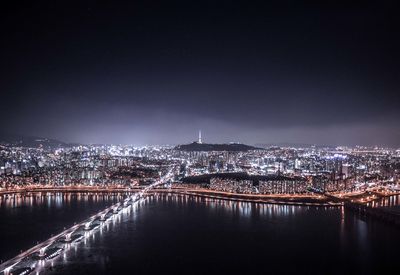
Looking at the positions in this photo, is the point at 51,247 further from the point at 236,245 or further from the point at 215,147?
the point at 215,147

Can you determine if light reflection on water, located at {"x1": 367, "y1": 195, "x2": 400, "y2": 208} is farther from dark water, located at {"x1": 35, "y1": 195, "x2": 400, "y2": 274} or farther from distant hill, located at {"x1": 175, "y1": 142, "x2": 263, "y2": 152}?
distant hill, located at {"x1": 175, "y1": 142, "x2": 263, "y2": 152}

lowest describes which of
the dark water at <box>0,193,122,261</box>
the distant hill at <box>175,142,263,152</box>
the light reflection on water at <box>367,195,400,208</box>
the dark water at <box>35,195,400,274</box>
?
the dark water at <box>35,195,400,274</box>

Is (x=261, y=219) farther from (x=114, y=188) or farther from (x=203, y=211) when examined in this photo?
(x=114, y=188)

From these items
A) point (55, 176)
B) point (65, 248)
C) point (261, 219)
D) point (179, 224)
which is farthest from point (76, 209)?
point (55, 176)

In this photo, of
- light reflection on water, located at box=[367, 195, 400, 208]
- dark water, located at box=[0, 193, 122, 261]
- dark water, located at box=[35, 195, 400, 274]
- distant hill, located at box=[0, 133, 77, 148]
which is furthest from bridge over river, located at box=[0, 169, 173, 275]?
distant hill, located at box=[0, 133, 77, 148]

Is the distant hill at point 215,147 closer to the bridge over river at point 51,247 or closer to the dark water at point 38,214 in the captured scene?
the dark water at point 38,214

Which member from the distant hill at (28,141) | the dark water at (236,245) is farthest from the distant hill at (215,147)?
the dark water at (236,245)
